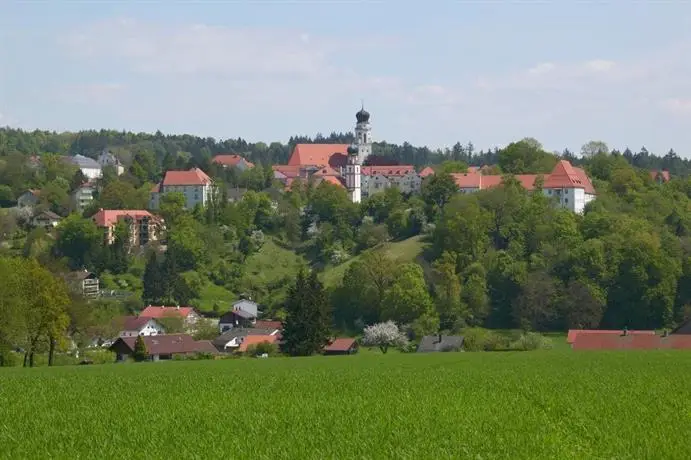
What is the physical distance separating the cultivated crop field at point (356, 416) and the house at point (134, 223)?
91354mm

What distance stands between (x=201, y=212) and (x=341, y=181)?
3500 cm

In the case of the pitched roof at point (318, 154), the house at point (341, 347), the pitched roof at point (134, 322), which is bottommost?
the pitched roof at point (134, 322)

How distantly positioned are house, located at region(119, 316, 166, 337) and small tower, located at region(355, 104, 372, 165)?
84345 millimetres

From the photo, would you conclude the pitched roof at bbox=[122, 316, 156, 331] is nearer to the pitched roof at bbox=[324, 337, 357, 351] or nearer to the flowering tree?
the flowering tree

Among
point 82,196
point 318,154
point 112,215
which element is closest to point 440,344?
point 112,215

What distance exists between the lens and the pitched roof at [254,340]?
8531 centimetres

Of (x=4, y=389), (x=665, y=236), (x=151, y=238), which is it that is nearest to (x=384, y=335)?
(x=665, y=236)

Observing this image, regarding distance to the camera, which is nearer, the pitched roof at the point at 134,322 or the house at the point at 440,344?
the house at the point at 440,344

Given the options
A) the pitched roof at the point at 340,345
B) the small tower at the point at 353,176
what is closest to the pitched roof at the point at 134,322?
the pitched roof at the point at 340,345

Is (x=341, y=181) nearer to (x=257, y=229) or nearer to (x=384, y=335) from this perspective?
(x=257, y=229)

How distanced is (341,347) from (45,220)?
6646cm

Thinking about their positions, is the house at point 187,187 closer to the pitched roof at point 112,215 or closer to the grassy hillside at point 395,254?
the pitched roof at point 112,215

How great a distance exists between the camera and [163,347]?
77.4 meters

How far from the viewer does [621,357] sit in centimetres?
4925
